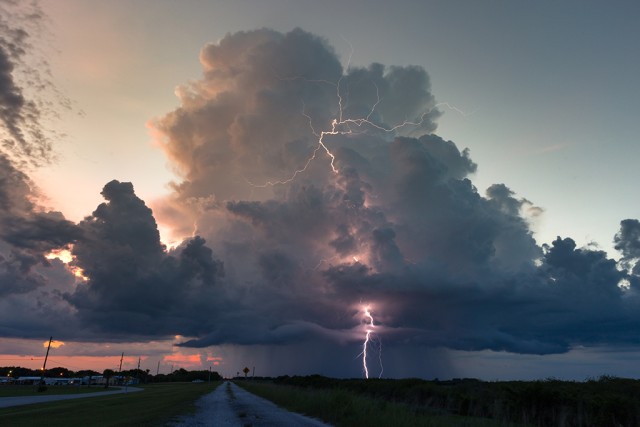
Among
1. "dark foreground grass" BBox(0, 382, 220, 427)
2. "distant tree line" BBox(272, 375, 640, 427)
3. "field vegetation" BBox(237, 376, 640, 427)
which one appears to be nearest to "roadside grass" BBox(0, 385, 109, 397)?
"dark foreground grass" BBox(0, 382, 220, 427)

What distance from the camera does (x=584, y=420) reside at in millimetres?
32156

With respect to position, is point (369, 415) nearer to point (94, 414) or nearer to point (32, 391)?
point (94, 414)

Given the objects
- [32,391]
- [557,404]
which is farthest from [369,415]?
[32,391]

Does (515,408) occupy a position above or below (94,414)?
above

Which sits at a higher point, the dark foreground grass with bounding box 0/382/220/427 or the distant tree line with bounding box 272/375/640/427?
the distant tree line with bounding box 272/375/640/427

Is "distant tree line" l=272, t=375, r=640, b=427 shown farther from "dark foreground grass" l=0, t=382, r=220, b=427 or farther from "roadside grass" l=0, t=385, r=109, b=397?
"roadside grass" l=0, t=385, r=109, b=397

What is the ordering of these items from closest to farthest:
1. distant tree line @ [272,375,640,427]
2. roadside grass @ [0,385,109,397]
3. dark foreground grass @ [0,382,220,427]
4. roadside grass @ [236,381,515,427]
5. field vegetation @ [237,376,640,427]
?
roadside grass @ [236,381,515,427]
field vegetation @ [237,376,640,427]
dark foreground grass @ [0,382,220,427]
distant tree line @ [272,375,640,427]
roadside grass @ [0,385,109,397]

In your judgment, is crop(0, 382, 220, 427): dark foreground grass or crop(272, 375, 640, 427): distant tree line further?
crop(272, 375, 640, 427): distant tree line

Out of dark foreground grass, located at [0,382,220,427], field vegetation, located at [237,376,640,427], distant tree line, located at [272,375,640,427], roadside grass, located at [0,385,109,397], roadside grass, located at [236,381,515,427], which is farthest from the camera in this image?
roadside grass, located at [0,385,109,397]

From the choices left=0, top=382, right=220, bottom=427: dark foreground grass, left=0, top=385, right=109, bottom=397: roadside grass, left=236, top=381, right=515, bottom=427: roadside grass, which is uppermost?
left=236, top=381, right=515, bottom=427: roadside grass

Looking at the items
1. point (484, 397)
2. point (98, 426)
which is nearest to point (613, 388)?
point (484, 397)

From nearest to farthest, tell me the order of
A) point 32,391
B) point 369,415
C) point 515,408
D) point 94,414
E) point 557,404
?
1. point 369,415
2. point 557,404
3. point 94,414
4. point 515,408
5. point 32,391

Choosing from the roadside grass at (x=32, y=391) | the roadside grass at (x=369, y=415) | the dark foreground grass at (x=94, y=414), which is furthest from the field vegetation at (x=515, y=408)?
the roadside grass at (x=32, y=391)

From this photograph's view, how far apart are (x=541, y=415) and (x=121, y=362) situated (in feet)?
589
